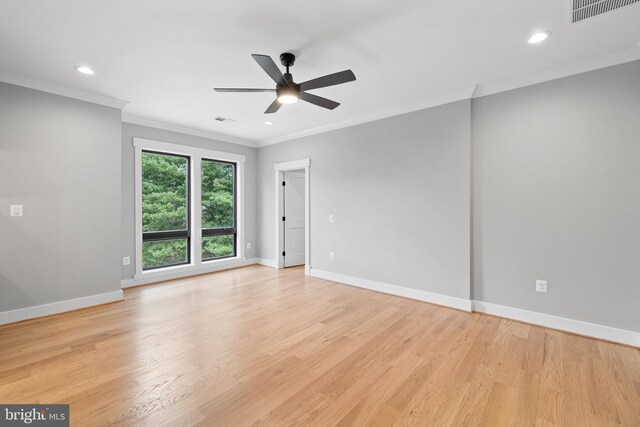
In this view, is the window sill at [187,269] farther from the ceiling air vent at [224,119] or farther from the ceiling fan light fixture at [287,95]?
the ceiling fan light fixture at [287,95]

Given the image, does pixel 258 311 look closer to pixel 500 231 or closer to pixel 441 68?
pixel 500 231

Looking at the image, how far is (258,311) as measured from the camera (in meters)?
3.42

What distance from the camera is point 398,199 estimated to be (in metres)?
4.03

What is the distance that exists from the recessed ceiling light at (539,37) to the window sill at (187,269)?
18.3 feet

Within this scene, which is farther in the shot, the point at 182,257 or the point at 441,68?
the point at 182,257

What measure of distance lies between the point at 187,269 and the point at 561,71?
5974 millimetres

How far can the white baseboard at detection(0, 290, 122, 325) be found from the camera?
3.05m

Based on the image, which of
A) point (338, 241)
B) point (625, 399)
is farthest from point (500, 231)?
point (338, 241)

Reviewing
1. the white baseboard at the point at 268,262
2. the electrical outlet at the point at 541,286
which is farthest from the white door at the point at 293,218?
the electrical outlet at the point at 541,286

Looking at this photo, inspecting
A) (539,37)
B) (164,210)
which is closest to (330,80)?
(539,37)

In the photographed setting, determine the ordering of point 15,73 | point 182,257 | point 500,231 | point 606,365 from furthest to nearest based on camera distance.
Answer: point 182,257, point 500,231, point 15,73, point 606,365

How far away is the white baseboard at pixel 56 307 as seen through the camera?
120 inches

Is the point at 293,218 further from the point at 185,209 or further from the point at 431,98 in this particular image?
the point at 431,98

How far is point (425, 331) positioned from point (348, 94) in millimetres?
2931
